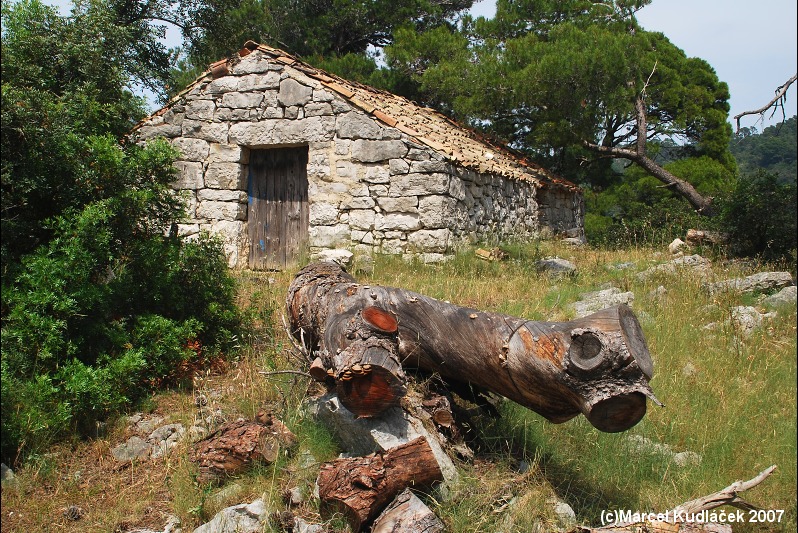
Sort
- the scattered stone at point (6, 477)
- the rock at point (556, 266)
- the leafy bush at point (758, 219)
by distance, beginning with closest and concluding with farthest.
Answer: the scattered stone at point (6, 477) < the leafy bush at point (758, 219) < the rock at point (556, 266)

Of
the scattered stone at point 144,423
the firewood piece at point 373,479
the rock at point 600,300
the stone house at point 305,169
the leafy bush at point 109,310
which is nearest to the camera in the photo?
the firewood piece at point 373,479

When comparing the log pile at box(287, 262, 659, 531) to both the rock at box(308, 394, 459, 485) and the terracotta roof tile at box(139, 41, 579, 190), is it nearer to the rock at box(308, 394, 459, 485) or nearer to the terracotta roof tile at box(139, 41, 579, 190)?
the rock at box(308, 394, 459, 485)

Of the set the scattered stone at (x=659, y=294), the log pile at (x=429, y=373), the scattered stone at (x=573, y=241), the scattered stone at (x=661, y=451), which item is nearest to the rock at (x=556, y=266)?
the scattered stone at (x=659, y=294)

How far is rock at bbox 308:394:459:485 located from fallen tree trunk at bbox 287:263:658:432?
10 cm

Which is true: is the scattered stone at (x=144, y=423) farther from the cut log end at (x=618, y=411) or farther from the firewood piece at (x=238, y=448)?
the cut log end at (x=618, y=411)

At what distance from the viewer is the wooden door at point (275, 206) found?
10.1m

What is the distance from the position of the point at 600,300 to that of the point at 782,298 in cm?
169

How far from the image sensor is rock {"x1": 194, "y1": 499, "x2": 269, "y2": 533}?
3275 mm

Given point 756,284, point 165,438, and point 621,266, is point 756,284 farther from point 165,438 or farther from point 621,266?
point 165,438

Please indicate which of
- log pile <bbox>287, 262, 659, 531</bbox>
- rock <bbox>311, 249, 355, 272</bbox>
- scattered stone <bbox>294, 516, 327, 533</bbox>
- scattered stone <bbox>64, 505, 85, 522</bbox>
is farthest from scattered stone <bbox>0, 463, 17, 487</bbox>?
rock <bbox>311, 249, 355, 272</bbox>

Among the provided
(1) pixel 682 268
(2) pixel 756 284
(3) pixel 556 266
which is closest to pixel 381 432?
(2) pixel 756 284

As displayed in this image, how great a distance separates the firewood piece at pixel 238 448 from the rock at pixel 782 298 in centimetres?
480

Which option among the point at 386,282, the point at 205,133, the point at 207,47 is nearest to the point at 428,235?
the point at 386,282

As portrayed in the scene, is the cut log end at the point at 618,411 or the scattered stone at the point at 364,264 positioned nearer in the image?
the cut log end at the point at 618,411
